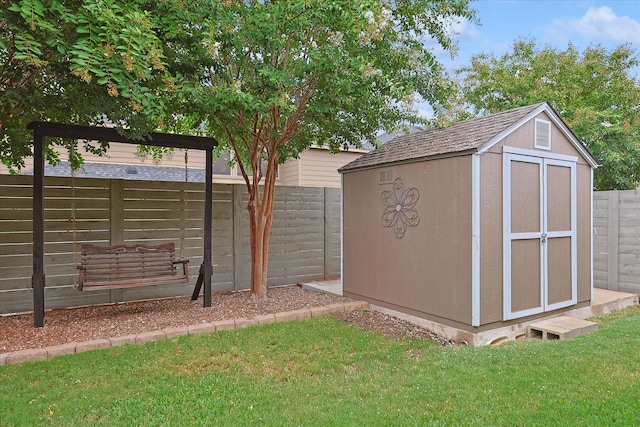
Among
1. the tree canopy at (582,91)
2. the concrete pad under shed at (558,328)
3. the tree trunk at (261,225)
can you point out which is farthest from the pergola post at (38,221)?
the tree canopy at (582,91)

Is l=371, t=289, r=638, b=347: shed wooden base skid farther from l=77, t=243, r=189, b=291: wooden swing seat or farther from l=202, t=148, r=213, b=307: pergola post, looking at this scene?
l=77, t=243, r=189, b=291: wooden swing seat

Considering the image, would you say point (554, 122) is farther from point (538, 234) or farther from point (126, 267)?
point (126, 267)

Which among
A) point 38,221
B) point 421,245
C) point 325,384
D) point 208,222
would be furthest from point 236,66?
point 325,384

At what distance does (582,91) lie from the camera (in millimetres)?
9453

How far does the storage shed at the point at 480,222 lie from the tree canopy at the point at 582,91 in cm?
346

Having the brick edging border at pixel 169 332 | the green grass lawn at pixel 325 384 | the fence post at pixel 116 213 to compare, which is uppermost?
the fence post at pixel 116 213

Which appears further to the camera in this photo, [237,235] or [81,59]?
[237,235]

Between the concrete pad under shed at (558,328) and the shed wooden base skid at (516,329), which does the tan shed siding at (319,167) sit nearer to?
the shed wooden base skid at (516,329)

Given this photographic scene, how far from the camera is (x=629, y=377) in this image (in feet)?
9.98

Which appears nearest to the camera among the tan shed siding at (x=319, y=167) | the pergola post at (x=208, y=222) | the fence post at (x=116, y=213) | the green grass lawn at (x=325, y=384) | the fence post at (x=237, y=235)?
the green grass lawn at (x=325, y=384)

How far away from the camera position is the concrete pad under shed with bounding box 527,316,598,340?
423cm

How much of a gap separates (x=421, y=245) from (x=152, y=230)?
140 inches

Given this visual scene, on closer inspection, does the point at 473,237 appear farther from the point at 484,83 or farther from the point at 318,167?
the point at 318,167

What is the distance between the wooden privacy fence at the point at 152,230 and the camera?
4.80 meters
